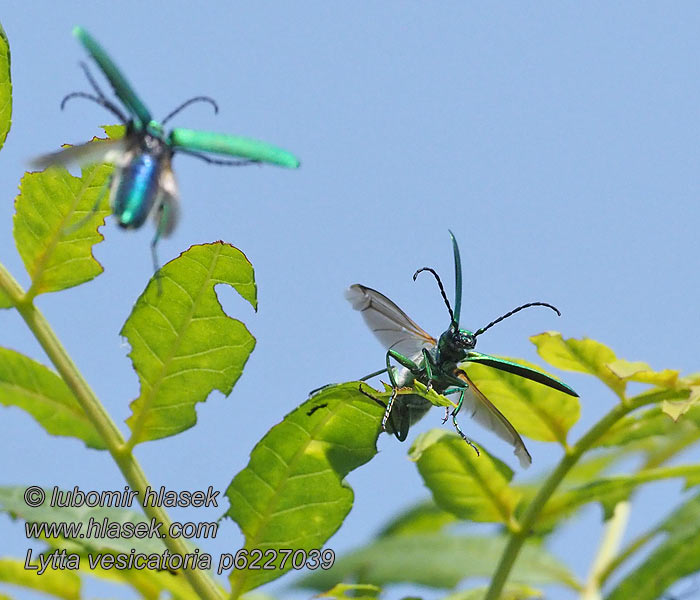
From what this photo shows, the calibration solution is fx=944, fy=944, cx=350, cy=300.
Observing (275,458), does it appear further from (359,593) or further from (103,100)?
(103,100)

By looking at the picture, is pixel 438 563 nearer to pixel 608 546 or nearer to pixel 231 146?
pixel 608 546

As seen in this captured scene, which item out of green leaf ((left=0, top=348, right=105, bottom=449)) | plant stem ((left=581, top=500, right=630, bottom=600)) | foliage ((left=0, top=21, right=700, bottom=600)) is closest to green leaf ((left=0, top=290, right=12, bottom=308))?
foliage ((left=0, top=21, right=700, bottom=600))

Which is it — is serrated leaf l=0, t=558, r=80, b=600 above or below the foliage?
below

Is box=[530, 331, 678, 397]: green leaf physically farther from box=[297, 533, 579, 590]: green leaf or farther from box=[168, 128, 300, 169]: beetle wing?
box=[168, 128, 300, 169]: beetle wing

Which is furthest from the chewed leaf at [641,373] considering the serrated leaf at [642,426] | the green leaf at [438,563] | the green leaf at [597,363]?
the green leaf at [438,563]

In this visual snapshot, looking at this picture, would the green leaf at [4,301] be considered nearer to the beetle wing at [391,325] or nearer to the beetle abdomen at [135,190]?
the beetle abdomen at [135,190]

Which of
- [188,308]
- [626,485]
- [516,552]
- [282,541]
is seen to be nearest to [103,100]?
[188,308]
